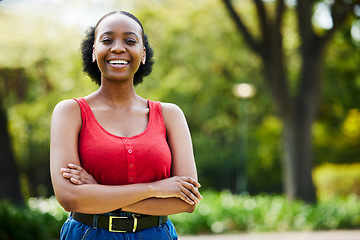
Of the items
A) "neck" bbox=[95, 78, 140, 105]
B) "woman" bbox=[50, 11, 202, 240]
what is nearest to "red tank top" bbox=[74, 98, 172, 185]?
"woman" bbox=[50, 11, 202, 240]

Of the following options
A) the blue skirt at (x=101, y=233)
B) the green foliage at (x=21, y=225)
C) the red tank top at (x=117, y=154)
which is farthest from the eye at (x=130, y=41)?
the green foliage at (x=21, y=225)

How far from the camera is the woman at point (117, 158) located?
2.14 metres

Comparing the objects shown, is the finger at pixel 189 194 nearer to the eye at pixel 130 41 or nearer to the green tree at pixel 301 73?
the eye at pixel 130 41

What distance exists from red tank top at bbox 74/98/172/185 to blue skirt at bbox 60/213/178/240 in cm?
20

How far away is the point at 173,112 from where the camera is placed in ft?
7.87

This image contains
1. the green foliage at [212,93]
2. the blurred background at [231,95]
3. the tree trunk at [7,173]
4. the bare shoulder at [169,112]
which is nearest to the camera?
the bare shoulder at [169,112]

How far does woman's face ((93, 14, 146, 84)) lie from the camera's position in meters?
2.21

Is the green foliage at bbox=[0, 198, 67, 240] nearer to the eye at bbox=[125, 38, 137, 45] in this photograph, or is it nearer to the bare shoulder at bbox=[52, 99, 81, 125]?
the bare shoulder at bbox=[52, 99, 81, 125]

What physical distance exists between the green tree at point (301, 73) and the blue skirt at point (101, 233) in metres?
8.53

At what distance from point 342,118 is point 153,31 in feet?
24.1

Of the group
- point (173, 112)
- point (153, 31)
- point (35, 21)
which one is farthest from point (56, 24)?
point (173, 112)

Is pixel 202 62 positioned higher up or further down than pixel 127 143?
higher up

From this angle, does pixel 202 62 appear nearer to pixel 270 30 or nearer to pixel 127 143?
pixel 270 30

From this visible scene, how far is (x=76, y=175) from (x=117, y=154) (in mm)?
186
